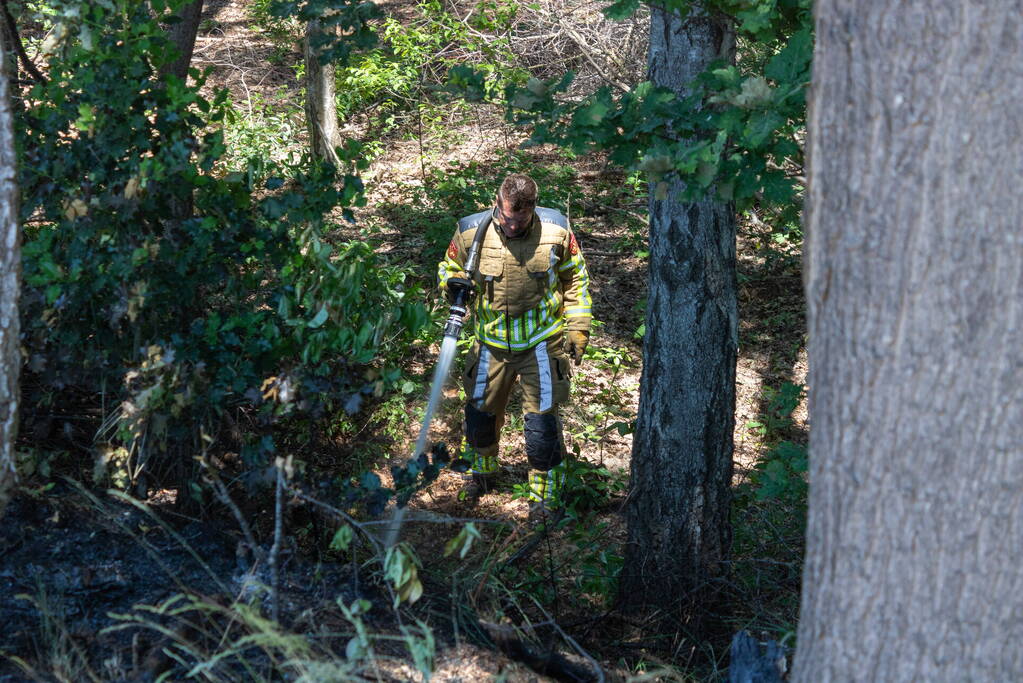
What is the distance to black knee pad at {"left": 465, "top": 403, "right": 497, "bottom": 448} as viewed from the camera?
6.13 meters

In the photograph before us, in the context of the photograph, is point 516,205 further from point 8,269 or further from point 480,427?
point 8,269

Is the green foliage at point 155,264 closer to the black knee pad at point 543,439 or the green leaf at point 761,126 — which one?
the green leaf at point 761,126

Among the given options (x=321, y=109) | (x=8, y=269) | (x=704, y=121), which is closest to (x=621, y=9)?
(x=704, y=121)

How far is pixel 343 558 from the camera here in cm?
410

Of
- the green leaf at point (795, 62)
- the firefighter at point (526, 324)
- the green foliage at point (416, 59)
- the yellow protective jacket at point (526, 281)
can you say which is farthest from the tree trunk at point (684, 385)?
the green foliage at point (416, 59)

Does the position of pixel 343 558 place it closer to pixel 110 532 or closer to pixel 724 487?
pixel 110 532

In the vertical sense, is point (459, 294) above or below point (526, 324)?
above

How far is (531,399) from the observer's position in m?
5.98

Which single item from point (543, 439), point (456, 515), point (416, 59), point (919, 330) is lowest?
point (456, 515)

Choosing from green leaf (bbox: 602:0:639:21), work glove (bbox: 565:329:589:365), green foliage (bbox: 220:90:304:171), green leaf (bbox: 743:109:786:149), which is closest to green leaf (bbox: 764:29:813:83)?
green leaf (bbox: 743:109:786:149)

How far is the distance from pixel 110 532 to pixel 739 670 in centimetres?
245

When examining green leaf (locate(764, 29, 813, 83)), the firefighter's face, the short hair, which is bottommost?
the firefighter's face

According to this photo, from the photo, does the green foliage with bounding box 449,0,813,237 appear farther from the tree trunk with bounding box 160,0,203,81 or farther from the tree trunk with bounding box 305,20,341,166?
the tree trunk with bounding box 305,20,341,166

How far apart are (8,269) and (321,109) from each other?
284 inches
